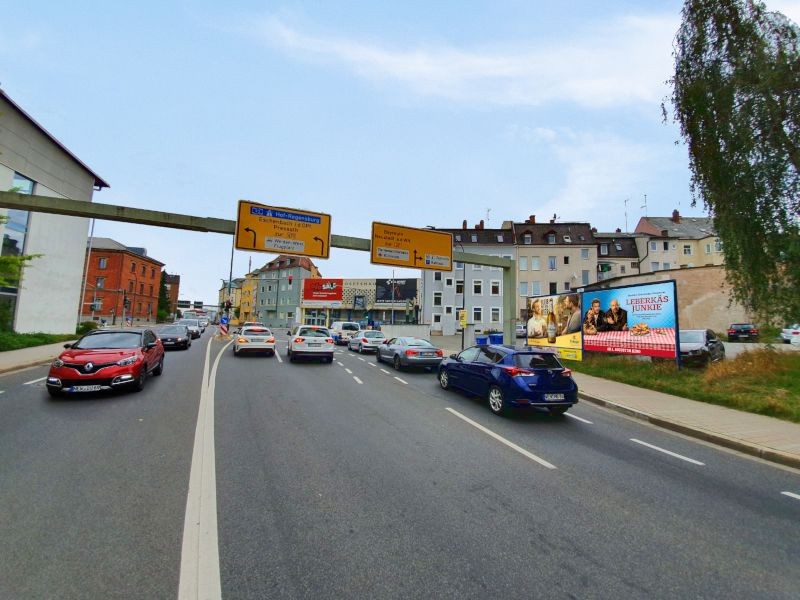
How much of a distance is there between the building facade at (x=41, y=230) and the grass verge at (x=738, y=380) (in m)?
27.0

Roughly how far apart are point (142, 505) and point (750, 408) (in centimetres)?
1188

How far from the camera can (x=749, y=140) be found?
13.0 metres

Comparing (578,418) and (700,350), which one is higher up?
(700,350)

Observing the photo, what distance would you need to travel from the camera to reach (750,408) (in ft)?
29.1

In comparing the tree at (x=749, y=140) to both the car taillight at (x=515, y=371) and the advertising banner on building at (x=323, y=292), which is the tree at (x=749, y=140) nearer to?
the car taillight at (x=515, y=371)

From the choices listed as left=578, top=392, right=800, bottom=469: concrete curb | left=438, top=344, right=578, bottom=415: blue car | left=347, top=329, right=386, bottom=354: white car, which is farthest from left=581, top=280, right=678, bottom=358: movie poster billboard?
left=347, top=329, right=386, bottom=354: white car

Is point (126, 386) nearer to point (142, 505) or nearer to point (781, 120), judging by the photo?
point (142, 505)

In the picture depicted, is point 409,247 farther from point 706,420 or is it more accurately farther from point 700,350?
point 700,350

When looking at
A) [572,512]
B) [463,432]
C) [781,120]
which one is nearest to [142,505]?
[572,512]

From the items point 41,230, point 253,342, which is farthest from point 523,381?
point 41,230

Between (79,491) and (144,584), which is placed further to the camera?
(79,491)

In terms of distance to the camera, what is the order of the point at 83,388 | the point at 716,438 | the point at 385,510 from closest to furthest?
the point at 385,510, the point at 716,438, the point at 83,388

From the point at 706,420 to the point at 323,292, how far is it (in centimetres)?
6709

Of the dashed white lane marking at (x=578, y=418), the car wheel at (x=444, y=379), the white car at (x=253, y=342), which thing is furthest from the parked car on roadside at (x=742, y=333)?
the white car at (x=253, y=342)
